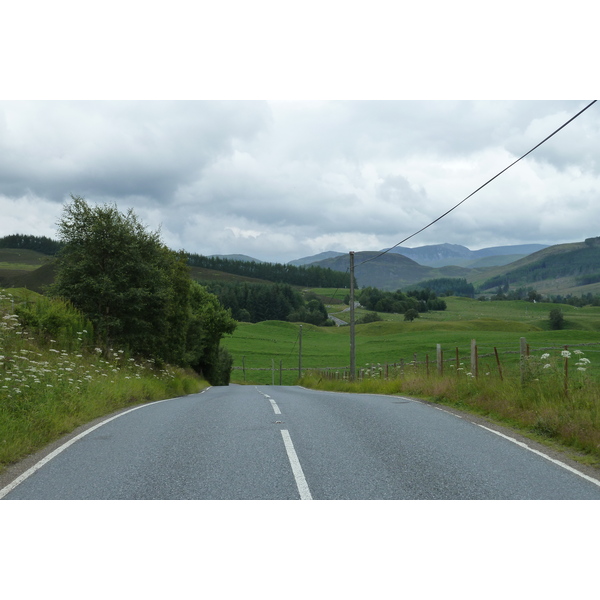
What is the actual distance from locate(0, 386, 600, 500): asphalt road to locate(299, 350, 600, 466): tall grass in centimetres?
99

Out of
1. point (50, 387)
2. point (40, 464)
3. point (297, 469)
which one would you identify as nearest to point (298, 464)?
point (297, 469)

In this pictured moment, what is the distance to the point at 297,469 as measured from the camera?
6934 millimetres

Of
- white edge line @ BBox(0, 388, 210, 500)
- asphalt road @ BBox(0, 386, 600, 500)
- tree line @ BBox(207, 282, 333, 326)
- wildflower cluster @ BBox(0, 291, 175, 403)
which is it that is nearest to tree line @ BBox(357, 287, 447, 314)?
tree line @ BBox(207, 282, 333, 326)

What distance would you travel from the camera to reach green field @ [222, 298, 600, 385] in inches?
2598

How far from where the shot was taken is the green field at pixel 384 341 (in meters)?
66.0

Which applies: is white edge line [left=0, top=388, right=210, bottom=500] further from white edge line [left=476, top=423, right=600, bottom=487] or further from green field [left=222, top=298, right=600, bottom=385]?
green field [left=222, top=298, right=600, bottom=385]

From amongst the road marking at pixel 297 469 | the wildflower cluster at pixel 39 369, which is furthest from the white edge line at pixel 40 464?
the road marking at pixel 297 469

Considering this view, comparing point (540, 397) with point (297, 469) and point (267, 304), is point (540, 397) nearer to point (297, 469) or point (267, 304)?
point (297, 469)

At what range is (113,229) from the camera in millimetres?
24562

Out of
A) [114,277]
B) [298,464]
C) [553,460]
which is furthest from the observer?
[114,277]

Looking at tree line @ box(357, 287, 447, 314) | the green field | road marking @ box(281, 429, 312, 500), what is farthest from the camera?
tree line @ box(357, 287, 447, 314)

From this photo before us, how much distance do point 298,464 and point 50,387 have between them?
682cm

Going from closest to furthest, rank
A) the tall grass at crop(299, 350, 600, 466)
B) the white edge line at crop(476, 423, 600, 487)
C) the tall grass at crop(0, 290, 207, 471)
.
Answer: the white edge line at crop(476, 423, 600, 487) → the tall grass at crop(0, 290, 207, 471) → the tall grass at crop(299, 350, 600, 466)

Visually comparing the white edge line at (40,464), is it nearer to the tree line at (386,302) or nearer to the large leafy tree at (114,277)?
the large leafy tree at (114,277)
